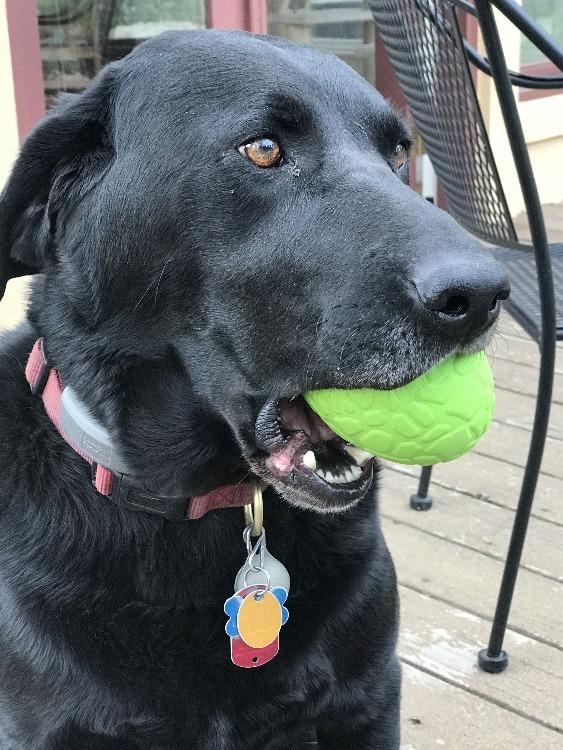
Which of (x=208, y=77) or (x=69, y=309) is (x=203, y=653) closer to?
(x=69, y=309)

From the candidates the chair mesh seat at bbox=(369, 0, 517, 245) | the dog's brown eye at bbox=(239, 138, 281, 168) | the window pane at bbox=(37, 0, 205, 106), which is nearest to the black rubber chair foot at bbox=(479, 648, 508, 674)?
the chair mesh seat at bbox=(369, 0, 517, 245)

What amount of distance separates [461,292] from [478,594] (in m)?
1.27

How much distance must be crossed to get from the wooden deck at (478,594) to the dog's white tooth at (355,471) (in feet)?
0.98

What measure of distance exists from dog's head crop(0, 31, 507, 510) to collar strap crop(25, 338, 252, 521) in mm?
25

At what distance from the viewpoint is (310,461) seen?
144 centimetres

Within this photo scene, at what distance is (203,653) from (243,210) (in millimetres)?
673

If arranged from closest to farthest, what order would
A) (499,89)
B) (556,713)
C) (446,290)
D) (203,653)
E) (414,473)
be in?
(446,290), (203,653), (499,89), (556,713), (414,473)

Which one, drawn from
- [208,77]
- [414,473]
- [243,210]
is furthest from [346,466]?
[414,473]

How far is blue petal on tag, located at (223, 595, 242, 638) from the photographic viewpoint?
5.04ft

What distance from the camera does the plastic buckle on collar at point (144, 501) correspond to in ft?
5.15

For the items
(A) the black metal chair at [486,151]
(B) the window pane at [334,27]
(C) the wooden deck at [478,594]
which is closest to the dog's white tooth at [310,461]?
(C) the wooden deck at [478,594]

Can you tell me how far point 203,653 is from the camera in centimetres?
156

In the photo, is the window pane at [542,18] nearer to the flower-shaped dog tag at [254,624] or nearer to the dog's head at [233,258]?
the dog's head at [233,258]

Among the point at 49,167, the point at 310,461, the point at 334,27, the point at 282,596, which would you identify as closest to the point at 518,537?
the point at 282,596
